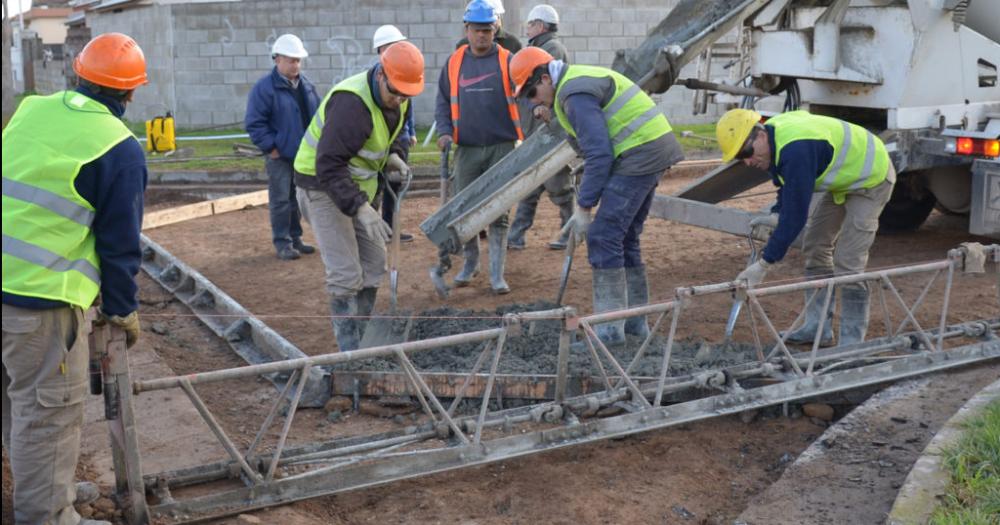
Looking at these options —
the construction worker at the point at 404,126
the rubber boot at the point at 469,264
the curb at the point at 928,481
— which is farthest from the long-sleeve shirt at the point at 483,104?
the curb at the point at 928,481

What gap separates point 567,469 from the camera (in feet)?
16.2

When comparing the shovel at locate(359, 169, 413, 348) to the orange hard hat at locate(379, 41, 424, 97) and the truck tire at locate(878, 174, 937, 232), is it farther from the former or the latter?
the truck tire at locate(878, 174, 937, 232)

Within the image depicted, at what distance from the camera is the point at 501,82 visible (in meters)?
7.68

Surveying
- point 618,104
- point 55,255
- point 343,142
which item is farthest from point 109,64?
point 618,104

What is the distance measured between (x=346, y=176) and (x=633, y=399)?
184 cm

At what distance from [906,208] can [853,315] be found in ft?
12.1

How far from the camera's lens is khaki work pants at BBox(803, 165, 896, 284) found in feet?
19.9

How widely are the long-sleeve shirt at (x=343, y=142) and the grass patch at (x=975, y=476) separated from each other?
3.02 metres

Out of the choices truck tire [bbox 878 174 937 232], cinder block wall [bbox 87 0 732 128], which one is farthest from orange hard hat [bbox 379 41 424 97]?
cinder block wall [bbox 87 0 732 128]

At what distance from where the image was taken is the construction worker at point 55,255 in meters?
3.68

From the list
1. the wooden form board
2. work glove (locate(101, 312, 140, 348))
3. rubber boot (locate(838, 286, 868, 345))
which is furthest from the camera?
the wooden form board

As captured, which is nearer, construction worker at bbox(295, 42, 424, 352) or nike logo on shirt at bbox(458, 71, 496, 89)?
construction worker at bbox(295, 42, 424, 352)

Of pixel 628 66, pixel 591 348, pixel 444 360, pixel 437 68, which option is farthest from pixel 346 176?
pixel 437 68

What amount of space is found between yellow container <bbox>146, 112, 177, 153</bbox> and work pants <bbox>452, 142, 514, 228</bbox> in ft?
24.5
